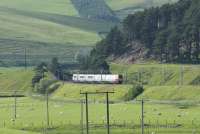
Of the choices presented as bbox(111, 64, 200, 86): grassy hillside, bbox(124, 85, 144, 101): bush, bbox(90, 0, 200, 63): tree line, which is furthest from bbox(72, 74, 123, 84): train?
bbox(90, 0, 200, 63): tree line

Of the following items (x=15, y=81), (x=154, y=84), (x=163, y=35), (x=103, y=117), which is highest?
(x=163, y=35)

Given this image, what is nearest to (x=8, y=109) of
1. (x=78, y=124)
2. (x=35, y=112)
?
(x=35, y=112)

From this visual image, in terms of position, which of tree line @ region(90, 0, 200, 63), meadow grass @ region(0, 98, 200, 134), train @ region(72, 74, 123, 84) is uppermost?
tree line @ region(90, 0, 200, 63)

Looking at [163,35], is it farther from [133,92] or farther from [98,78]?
[133,92]

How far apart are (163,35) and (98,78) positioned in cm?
3041

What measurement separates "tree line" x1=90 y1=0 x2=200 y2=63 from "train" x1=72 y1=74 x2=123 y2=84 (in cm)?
2174

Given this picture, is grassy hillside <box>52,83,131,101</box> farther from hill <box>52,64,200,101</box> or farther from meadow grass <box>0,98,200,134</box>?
meadow grass <box>0,98,200,134</box>

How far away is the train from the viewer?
13962cm

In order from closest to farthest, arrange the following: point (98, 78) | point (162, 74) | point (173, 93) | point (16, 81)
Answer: point (173, 93)
point (162, 74)
point (98, 78)
point (16, 81)

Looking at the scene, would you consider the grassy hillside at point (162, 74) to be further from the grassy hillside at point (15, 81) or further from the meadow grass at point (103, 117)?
the meadow grass at point (103, 117)

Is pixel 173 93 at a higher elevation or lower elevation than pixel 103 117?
higher

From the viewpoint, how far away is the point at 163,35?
171m

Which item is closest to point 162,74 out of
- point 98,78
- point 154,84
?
point 154,84

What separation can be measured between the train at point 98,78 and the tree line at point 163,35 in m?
21.7
